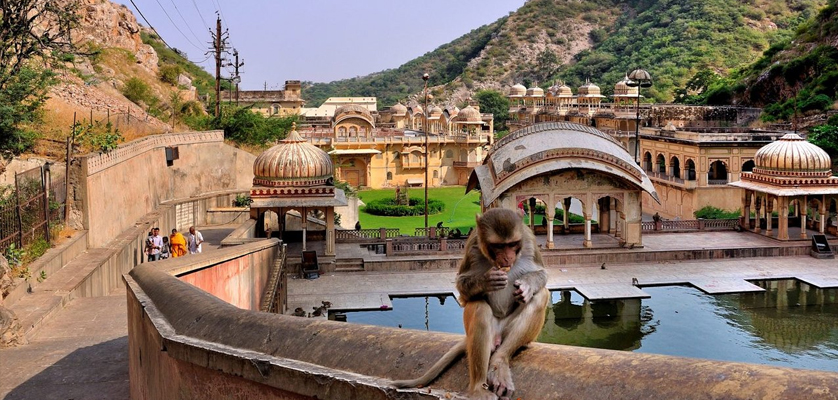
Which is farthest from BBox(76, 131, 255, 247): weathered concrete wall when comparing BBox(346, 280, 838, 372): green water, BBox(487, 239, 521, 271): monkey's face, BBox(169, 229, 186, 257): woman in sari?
BBox(487, 239, 521, 271): monkey's face

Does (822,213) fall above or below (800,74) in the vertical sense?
below

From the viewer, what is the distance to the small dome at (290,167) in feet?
67.5

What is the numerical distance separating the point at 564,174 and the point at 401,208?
13.8 metres

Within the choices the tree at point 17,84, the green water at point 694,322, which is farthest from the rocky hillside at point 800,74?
the tree at point 17,84

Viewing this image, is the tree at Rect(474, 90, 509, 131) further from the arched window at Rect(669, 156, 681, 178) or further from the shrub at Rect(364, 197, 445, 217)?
the arched window at Rect(669, 156, 681, 178)

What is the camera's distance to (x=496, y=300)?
375 cm

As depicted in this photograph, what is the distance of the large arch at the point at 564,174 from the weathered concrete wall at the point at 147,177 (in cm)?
786

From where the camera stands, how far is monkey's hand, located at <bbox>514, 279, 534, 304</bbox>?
3697 millimetres

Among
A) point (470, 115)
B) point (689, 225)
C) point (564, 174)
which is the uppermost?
point (470, 115)

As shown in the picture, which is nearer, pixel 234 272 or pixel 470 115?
pixel 234 272

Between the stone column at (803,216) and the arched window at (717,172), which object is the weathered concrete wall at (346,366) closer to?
the stone column at (803,216)

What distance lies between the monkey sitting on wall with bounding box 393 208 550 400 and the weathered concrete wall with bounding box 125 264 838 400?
84 millimetres

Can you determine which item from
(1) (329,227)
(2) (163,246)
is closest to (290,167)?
(1) (329,227)

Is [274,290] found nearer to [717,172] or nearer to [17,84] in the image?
[17,84]
